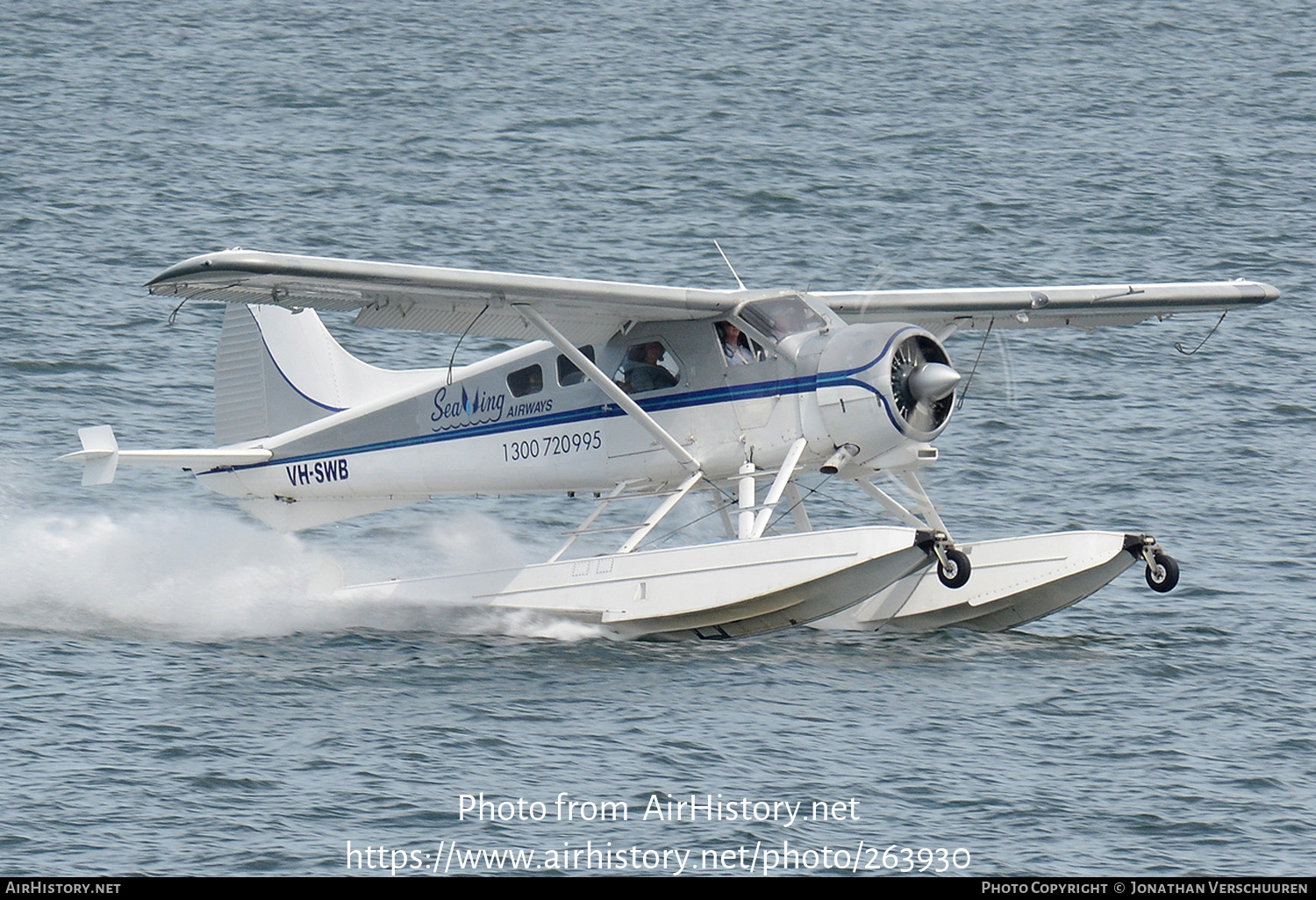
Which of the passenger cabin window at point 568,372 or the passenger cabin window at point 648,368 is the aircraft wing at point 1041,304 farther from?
the passenger cabin window at point 568,372

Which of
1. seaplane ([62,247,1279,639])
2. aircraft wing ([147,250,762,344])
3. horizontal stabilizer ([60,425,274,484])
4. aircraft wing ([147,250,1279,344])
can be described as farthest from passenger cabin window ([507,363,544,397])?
horizontal stabilizer ([60,425,274,484])

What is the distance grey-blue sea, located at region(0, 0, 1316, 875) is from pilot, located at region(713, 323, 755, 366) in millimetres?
1820

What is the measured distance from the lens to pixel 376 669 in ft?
44.2

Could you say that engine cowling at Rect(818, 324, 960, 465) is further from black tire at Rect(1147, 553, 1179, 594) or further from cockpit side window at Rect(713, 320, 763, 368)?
black tire at Rect(1147, 553, 1179, 594)

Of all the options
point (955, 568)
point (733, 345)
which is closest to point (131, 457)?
point (733, 345)

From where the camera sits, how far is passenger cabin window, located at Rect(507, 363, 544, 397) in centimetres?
1534

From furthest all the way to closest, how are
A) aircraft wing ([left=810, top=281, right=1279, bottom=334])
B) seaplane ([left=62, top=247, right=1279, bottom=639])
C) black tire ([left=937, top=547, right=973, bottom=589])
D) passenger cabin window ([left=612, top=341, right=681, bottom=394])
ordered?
aircraft wing ([left=810, top=281, right=1279, bottom=334]) < passenger cabin window ([left=612, top=341, right=681, bottom=394]) < seaplane ([left=62, top=247, right=1279, bottom=639]) < black tire ([left=937, top=547, right=973, bottom=589])

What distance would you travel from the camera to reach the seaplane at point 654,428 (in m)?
13.5

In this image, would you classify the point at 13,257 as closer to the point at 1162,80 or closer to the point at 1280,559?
the point at 1280,559

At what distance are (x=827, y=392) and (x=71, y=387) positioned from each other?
429 inches

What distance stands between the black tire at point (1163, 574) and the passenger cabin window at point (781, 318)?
115 inches

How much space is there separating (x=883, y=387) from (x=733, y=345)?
4.49ft

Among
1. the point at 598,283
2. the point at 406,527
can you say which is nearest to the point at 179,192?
the point at 406,527

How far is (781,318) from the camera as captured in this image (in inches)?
565
